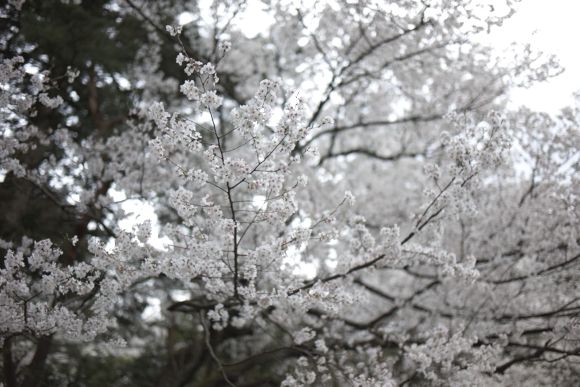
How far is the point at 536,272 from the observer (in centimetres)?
552

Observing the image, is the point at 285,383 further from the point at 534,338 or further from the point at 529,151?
the point at 529,151

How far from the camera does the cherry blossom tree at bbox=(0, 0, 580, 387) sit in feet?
12.2

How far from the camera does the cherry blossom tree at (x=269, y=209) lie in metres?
3.71

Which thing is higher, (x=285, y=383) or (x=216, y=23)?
(x=216, y=23)

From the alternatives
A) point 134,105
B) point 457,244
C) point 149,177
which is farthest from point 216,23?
point 457,244

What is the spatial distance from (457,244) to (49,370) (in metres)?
4.93

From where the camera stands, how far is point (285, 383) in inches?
172

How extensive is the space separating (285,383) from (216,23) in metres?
4.32

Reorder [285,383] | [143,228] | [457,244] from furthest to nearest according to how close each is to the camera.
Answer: [457,244]
[285,383]
[143,228]

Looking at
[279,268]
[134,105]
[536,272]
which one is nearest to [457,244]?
[536,272]

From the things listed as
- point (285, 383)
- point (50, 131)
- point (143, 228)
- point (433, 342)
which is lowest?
point (285, 383)

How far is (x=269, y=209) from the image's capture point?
3.67 m

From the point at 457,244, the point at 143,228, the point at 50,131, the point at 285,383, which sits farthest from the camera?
the point at 457,244

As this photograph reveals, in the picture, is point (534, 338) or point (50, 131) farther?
point (534, 338)
